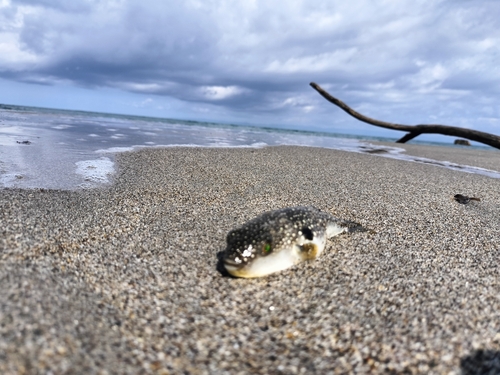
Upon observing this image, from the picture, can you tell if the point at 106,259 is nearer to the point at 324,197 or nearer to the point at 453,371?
the point at 453,371

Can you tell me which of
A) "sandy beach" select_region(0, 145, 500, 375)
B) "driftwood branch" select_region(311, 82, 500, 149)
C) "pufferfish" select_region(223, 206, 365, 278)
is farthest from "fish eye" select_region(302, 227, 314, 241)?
"driftwood branch" select_region(311, 82, 500, 149)

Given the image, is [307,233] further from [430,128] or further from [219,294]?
[430,128]

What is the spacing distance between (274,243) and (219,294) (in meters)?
0.69

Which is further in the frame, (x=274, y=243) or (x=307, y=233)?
(x=307, y=233)

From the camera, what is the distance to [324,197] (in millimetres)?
6234

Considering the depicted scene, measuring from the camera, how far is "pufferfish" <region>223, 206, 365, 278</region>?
10.1 feet

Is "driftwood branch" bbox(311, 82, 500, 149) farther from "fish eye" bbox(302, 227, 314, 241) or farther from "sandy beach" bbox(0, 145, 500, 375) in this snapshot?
"fish eye" bbox(302, 227, 314, 241)

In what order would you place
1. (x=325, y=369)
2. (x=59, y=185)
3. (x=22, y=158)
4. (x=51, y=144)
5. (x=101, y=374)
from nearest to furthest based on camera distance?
(x=101, y=374) < (x=325, y=369) < (x=59, y=185) < (x=22, y=158) < (x=51, y=144)

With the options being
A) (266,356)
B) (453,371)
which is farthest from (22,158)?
(453,371)

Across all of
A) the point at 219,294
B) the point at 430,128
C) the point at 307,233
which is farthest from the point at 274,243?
the point at 430,128

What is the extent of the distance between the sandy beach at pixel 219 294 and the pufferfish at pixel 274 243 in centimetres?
12

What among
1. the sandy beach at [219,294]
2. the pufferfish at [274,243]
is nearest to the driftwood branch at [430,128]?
the sandy beach at [219,294]

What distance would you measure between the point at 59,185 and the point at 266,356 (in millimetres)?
5297

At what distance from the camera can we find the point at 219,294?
2.88 metres
